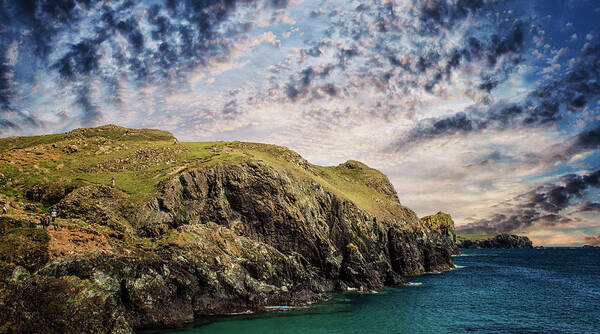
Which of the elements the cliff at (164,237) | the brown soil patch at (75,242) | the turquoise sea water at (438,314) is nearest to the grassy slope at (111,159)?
the cliff at (164,237)

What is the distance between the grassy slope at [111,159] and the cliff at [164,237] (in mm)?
303

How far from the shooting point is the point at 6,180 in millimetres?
42625

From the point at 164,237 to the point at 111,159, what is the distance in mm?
29395

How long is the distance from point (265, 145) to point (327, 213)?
2894cm

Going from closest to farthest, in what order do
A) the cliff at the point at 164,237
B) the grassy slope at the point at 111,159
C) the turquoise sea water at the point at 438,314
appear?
the cliff at the point at 164,237, the turquoise sea water at the point at 438,314, the grassy slope at the point at 111,159

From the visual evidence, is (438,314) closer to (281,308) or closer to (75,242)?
(281,308)

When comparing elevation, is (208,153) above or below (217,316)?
above

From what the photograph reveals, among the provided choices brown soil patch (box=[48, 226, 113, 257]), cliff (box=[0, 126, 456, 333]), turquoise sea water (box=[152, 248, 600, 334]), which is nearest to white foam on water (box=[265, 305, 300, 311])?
cliff (box=[0, 126, 456, 333])

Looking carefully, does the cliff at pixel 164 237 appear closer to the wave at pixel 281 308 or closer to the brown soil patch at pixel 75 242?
the brown soil patch at pixel 75 242

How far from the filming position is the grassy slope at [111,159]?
4475 cm

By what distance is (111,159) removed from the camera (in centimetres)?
5681

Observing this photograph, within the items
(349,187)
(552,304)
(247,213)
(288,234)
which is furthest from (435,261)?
(247,213)

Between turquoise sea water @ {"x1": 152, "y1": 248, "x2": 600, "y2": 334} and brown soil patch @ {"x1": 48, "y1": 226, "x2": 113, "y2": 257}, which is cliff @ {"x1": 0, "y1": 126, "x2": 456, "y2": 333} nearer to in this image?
brown soil patch @ {"x1": 48, "y1": 226, "x2": 113, "y2": 257}

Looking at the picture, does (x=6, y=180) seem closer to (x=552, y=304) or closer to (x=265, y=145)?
(x=265, y=145)
